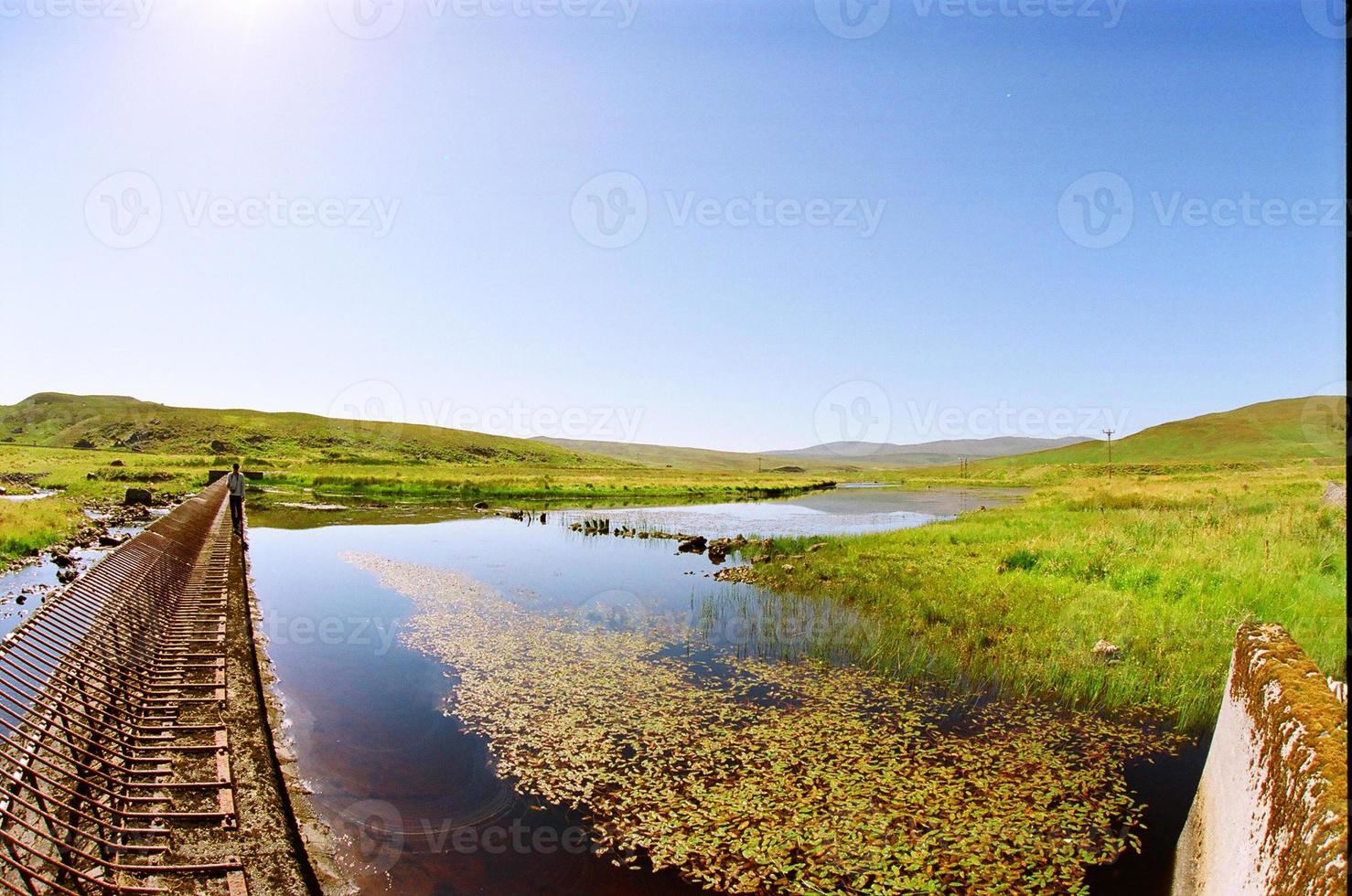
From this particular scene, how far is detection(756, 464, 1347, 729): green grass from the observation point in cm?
986

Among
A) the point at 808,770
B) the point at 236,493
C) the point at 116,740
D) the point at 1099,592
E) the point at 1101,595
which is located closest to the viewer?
the point at 116,740

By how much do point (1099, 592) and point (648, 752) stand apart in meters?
10.5

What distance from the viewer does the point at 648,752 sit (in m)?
7.88

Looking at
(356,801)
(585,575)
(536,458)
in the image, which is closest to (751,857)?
(356,801)

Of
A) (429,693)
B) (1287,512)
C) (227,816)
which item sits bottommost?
(429,693)

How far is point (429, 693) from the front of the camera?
389 inches

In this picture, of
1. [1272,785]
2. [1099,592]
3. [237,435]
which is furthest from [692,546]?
[237,435]

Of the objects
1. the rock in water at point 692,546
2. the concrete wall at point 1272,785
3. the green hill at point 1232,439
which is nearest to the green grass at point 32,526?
the rock in water at point 692,546

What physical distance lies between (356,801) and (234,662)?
12.4ft

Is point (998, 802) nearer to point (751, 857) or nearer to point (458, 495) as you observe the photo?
point (751, 857)

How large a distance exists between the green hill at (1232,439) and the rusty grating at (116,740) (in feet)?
466

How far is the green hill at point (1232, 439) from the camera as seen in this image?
12275 cm

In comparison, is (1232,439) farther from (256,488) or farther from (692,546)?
(256,488)

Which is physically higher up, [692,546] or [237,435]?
[237,435]
